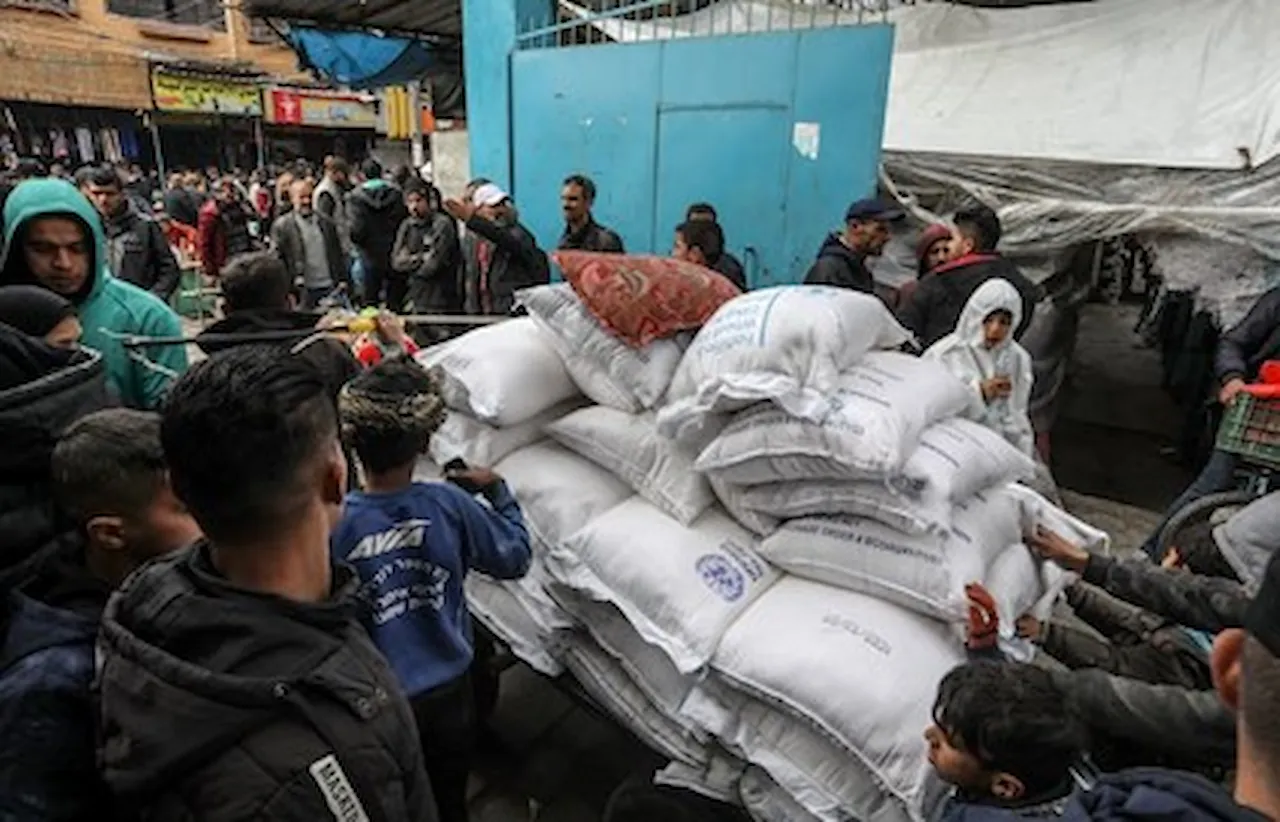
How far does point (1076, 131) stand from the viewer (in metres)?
3.58

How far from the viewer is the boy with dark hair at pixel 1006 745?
1.25m

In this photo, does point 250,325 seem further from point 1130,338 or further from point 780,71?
point 1130,338

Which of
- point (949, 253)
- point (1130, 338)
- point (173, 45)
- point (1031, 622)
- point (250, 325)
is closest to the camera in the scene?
point (1031, 622)

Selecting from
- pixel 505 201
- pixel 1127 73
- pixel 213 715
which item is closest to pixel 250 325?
pixel 213 715

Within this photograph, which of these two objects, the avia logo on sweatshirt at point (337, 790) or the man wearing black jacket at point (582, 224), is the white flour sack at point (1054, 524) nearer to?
the avia logo on sweatshirt at point (337, 790)

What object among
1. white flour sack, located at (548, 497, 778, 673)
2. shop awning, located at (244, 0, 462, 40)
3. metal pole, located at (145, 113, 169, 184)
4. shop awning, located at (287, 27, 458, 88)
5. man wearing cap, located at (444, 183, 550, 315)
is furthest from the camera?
metal pole, located at (145, 113, 169, 184)

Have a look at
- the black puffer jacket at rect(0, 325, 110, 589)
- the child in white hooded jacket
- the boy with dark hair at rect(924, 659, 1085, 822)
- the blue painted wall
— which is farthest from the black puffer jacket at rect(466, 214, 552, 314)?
the boy with dark hair at rect(924, 659, 1085, 822)

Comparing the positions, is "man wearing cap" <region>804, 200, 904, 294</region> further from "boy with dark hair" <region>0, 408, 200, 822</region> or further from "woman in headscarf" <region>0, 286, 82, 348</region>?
"boy with dark hair" <region>0, 408, 200, 822</region>

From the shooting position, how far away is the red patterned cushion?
76.8 inches

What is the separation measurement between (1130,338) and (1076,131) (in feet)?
18.0

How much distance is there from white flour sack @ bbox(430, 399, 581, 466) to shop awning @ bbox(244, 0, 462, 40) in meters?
5.04

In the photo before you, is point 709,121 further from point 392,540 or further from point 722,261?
point 392,540

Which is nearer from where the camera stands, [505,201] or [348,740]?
[348,740]

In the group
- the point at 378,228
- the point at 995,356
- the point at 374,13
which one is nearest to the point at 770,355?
the point at 995,356
